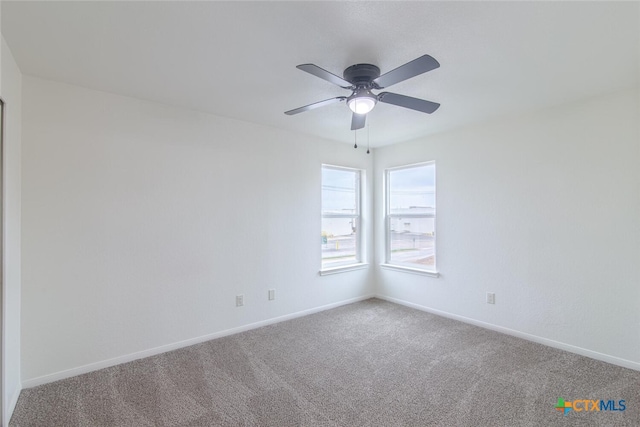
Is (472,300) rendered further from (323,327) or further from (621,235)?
(323,327)

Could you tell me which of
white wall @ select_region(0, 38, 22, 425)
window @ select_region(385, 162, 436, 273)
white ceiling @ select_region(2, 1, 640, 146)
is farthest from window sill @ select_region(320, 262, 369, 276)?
white wall @ select_region(0, 38, 22, 425)

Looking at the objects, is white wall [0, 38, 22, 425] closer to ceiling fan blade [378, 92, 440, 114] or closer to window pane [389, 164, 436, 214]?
ceiling fan blade [378, 92, 440, 114]

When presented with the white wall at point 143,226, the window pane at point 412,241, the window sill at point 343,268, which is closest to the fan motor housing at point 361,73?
the white wall at point 143,226

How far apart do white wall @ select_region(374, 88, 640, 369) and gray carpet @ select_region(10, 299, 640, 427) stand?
1.19ft

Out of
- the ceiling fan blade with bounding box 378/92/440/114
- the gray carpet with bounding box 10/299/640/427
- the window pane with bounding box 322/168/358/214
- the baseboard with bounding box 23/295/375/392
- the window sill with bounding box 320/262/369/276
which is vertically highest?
the ceiling fan blade with bounding box 378/92/440/114

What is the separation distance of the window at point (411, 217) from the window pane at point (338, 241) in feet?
1.79

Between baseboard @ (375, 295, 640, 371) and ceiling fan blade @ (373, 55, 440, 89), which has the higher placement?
ceiling fan blade @ (373, 55, 440, 89)

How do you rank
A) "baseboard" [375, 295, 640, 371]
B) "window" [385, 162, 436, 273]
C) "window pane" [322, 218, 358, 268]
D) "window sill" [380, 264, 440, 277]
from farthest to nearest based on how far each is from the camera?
"window pane" [322, 218, 358, 268] < "window" [385, 162, 436, 273] < "window sill" [380, 264, 440, 277] < "baseboard" [375, 295, 640, 371]

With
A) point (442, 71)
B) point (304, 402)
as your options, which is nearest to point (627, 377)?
point (304, 402)

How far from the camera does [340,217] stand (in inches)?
180

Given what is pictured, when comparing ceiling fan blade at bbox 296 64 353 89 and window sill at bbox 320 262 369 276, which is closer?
ceiling fan blade at bbox 296 64 353 89

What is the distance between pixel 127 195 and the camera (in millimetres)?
2777

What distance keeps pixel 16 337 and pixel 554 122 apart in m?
4.96

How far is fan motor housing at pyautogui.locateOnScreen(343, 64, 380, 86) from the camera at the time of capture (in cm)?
211
